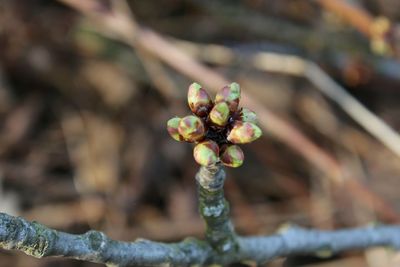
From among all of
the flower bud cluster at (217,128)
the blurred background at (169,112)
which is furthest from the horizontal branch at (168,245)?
the blurred background at (169,112)

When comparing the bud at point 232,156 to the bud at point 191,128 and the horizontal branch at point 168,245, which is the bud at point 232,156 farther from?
the horizontal branch at point 168,245

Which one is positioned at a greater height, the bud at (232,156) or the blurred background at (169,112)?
the blurred background at (169,112)

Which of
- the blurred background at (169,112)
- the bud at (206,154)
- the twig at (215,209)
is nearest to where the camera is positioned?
the bud at (206,154)

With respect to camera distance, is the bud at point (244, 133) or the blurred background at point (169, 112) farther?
the blurred background at point (169, 112)

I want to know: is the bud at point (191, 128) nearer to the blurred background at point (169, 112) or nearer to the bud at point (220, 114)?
the bud at point (220, 114)

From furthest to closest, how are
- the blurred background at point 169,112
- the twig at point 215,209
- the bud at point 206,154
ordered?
the blurred background at point 169,112 → the twig at point 215,209 → the bud at point 206,154

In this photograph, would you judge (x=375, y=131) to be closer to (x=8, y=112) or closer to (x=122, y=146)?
(x=122, y=146)

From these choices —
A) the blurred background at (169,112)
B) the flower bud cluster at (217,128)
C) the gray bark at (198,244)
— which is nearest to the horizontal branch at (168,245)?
the gray bark at (198,244)
